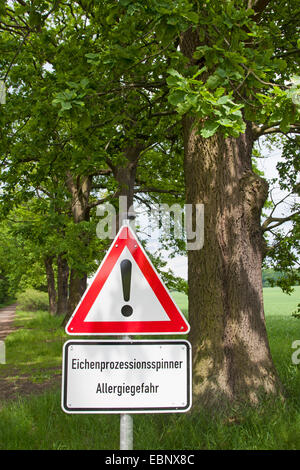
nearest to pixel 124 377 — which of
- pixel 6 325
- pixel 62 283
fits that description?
pixel 62 283

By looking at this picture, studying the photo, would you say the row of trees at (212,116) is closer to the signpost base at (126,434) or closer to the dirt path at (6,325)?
the signpost base at (126,434)

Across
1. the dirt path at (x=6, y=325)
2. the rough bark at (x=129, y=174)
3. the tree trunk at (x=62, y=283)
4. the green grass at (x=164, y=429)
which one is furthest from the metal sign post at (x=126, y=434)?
the tree trunk at (x=62, y=283)

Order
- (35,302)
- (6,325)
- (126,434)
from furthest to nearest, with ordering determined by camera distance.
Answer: (35,302) < (6,325) < (126,434)

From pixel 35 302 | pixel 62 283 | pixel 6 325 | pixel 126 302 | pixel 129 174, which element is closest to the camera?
pixel 126 302

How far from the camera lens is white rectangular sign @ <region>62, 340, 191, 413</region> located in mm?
2510

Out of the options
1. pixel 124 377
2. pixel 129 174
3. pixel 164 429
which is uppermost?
pixel 129 174

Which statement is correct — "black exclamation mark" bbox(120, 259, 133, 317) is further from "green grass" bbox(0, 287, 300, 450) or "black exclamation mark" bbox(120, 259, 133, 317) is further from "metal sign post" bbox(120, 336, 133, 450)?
"green grass" bbox(0, 287, 300, 450)

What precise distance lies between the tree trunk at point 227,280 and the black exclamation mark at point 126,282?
2.79m

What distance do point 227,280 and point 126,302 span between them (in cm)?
292

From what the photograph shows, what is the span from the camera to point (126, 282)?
2676 millimetres

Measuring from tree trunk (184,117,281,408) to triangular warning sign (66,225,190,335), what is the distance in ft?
8.76

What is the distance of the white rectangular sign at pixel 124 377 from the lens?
251 centimetres

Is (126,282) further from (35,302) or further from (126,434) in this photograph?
(35,302)

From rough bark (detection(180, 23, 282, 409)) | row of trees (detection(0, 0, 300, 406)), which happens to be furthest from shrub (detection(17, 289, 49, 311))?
rough bark (detection(180, 23, 282, 409))
